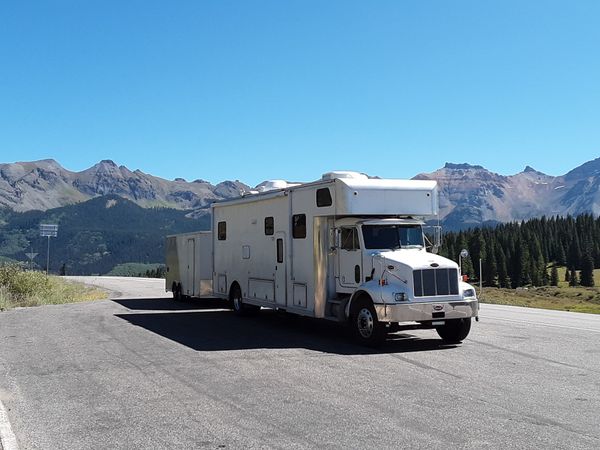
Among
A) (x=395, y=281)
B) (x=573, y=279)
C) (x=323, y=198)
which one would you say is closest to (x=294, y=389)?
(x=395, y=281)

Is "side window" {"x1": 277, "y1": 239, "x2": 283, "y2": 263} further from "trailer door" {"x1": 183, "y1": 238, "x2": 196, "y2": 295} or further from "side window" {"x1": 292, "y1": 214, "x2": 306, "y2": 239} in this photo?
"trailer door" {"x1": 183, "y1": 238, "x2": 196, "y2": 295}

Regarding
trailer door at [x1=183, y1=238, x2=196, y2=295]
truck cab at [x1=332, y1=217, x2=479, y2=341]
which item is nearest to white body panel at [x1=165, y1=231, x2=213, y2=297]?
trailer door at [x1=183, y1=238, x2=196, y2=295]

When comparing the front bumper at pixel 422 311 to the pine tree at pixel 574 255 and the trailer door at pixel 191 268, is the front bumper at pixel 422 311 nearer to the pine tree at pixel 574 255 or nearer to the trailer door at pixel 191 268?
the trailer door at pixel 191 268

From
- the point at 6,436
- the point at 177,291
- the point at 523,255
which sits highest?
the point at 523,255

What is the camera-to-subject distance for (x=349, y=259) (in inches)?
568

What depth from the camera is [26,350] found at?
13047mm

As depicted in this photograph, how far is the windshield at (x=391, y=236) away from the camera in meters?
14.2

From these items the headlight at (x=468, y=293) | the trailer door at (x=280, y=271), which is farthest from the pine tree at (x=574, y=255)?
the headlight at (x=468, y=293)

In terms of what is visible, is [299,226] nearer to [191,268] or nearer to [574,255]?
[191,268]

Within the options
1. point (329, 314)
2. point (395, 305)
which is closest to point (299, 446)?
point (395, 305)

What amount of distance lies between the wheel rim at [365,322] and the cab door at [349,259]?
2.62 feet

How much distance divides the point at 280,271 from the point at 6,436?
10050mm

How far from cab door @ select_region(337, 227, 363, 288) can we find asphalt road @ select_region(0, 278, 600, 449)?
134cm

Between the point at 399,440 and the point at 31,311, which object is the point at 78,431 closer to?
the point at 399,440
